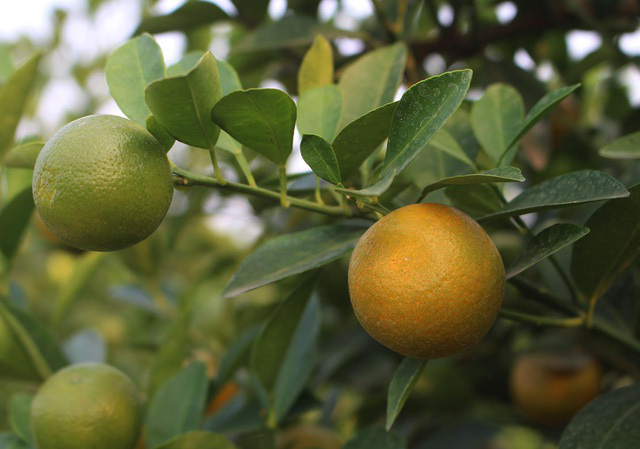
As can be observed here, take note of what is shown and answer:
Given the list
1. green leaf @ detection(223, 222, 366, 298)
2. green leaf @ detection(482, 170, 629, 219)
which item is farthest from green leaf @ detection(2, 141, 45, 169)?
green leaf @ detection(482, 170, 629, 219)

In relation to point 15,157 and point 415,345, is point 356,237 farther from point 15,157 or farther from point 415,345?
point 15,157

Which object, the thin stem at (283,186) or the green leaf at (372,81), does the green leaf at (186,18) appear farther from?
the thin stem at (283,186)

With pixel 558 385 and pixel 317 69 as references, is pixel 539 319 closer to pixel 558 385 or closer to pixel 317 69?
pixel 317 69

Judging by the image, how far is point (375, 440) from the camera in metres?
0.87

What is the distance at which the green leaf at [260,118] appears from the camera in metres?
0.62

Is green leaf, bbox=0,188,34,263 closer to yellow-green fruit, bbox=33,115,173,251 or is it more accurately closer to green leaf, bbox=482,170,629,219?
yellow-green fruit, bbox=33,115,173,251

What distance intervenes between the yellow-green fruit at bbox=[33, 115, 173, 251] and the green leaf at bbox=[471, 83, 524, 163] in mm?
428

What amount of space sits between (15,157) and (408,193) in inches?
19.5

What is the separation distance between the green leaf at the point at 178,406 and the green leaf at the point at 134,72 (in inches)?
17.0

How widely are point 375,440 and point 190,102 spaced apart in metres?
0.52

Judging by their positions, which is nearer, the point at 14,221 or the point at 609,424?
the point at 609,424

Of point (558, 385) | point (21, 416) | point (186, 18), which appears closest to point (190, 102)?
point (21, 416)

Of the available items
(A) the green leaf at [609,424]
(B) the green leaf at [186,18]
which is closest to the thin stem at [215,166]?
(A) the green leaf at [609,424]

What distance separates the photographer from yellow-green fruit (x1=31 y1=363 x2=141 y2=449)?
837 millimetres
